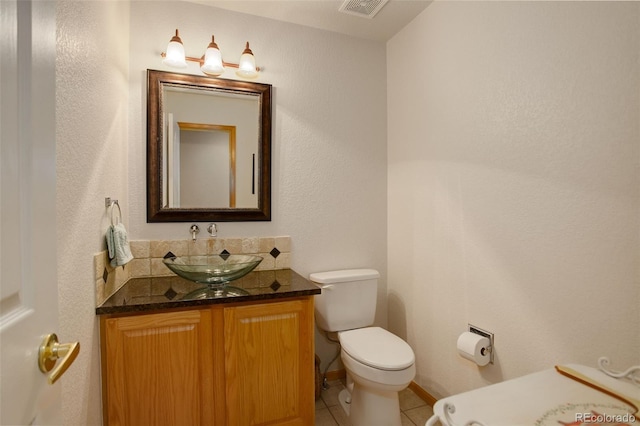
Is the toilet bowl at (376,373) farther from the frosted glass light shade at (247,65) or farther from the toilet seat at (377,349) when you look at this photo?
the frosted glass light shade at (247,65)

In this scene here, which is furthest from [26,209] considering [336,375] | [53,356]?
[336,375]

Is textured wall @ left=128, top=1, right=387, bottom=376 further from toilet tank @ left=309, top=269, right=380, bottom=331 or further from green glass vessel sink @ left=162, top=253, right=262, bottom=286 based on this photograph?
green glass vessel sink @ left=162, top=253, right=262, bottom=286

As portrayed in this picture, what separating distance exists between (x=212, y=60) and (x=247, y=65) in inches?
8.3

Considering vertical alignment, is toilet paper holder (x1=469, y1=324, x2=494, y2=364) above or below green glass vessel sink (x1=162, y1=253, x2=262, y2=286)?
below

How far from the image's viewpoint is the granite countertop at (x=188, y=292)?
1374mm

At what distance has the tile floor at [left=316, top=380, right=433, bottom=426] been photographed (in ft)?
6.13

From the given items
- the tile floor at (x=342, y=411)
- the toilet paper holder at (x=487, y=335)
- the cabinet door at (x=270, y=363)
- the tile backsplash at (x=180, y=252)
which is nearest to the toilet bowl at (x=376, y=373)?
the tile floor at (x=342, y=411)

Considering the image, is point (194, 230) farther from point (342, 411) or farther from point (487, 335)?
point (487, 335)

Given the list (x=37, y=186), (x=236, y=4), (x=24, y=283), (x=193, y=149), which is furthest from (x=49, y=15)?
(x=236, y=4)

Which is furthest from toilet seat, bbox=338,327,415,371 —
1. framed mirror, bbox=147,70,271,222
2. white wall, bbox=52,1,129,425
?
white wall, bbox=52,1,129,425

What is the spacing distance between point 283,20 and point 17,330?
222cm

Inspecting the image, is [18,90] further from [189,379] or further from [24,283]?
[189,379]

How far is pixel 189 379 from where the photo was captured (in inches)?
56.9
